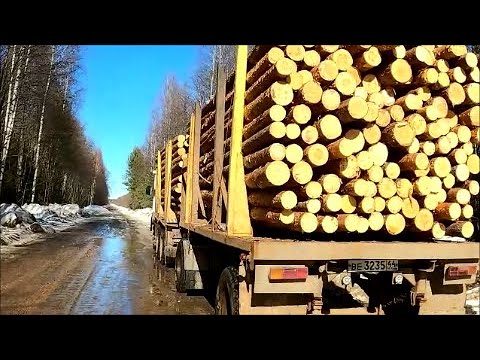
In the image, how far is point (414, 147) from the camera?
4.30 metres

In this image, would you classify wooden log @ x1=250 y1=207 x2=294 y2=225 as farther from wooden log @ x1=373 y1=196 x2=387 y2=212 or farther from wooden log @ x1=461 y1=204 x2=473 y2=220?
wooden log @ x1=461 y1=204 x2=473 y2=220

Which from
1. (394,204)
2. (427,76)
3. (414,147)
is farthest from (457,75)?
(394,204)

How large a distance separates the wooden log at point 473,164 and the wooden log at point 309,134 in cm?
180

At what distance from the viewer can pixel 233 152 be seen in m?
4.76

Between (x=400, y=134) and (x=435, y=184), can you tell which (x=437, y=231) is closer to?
(x=435, y=184)

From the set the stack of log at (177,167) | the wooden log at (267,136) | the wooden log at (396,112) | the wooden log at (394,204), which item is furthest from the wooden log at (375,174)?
the stack of log at (177,167)

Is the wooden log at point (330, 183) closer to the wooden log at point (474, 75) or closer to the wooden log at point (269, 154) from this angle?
the wooden log at point (269, 154)

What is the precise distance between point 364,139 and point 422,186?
31.5 inches

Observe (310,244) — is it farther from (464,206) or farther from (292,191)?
(464,206)
